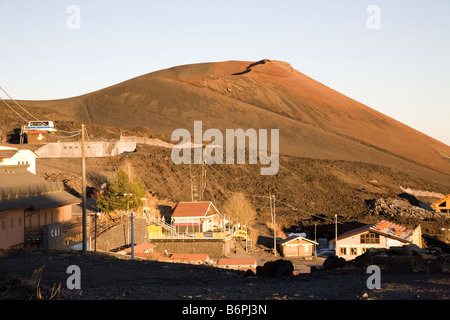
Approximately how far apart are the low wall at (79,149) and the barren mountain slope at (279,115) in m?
36.7

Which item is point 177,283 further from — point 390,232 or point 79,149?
point 79,149

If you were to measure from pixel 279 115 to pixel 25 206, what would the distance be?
104596mm

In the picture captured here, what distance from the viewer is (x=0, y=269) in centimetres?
1465

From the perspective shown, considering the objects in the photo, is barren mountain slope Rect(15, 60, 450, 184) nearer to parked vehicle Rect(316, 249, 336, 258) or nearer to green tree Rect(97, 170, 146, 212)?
parked vehicle Rect(316, 249, 336, 258)

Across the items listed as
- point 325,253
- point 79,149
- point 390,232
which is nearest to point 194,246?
point 325,253

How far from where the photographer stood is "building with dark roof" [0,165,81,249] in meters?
22.5

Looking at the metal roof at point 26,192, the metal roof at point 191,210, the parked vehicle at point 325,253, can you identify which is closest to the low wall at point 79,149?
the metal roof at point 191,210

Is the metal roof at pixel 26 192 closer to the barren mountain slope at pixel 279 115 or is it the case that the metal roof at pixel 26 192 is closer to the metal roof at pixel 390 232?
the metal roof at pixel 390 232

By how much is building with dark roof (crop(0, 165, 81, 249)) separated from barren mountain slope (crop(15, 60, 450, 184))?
2747 inches

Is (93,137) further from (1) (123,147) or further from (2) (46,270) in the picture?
(2) (46,270)

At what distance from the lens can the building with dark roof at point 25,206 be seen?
22453mm

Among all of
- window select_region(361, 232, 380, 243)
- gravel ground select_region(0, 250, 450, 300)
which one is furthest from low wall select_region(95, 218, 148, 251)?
window select_region(361, 232, 380, 243)

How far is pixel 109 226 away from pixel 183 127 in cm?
7648
